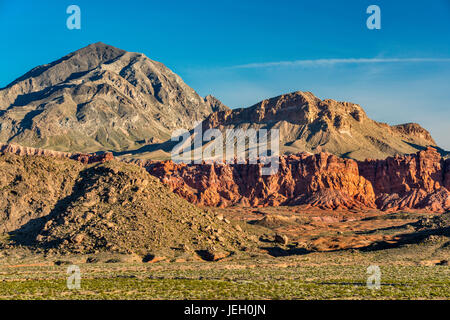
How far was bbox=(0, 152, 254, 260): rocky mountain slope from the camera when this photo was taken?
58.2 m

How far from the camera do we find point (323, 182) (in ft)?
585

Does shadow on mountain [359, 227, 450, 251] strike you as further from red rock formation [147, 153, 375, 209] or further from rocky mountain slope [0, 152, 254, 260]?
red rock formation [147, 153, 375, 209]

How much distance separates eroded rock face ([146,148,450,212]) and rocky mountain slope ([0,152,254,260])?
9873cm

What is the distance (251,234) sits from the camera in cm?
7819

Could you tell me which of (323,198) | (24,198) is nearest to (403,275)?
(24,198)

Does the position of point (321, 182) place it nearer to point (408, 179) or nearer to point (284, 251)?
point (408, 179)

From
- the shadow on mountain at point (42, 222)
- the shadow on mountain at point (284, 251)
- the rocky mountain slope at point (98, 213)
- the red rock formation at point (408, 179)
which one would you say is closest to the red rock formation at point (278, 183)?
the red rock formation at point (408, 179)

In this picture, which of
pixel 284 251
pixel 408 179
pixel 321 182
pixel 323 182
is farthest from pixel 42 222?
pixel 408 179

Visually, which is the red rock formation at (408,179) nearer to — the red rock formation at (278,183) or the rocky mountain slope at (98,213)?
the red rock formation at (278,183)

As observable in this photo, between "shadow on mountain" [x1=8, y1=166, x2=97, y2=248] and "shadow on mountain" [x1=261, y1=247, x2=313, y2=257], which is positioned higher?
"shadow on mountain" [x1=8, y1=166, x2=97, y2=248]

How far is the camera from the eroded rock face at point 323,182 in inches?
6806

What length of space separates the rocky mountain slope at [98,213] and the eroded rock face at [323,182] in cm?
9873

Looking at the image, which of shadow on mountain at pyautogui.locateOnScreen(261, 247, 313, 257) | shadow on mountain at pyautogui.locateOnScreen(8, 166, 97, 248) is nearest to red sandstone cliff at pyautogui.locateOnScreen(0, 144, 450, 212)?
shadow on mountain at pyautogui.locateOnScreen(261, 247, 313, 257)

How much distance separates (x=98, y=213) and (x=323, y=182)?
127910 millimetres
